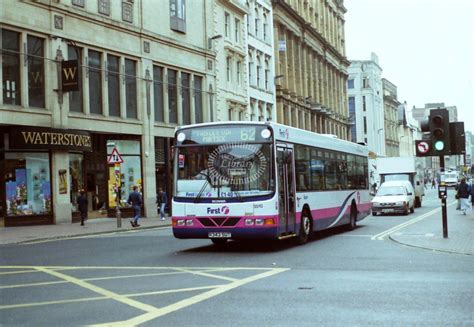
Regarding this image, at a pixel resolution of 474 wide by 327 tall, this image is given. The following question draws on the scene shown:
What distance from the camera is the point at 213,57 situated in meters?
45.8

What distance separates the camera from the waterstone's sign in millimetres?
28156

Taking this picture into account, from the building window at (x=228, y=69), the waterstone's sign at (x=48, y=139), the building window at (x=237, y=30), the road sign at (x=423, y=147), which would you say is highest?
the building window at (x=237, y=30)

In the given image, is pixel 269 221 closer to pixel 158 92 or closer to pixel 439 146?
pixel 439 146

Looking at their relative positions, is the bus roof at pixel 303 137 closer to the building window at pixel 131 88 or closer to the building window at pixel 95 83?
the building window at pixel 95 83

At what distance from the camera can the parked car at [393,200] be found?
1299 inches

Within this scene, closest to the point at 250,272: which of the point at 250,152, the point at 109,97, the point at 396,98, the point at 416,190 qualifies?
the point at 250,152

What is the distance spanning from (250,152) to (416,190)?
2984 cm

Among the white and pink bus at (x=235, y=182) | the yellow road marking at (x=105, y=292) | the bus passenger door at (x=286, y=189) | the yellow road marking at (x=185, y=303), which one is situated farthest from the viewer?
the bus passenger door at (x=286, y=189)

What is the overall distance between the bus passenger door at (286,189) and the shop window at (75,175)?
18618mm

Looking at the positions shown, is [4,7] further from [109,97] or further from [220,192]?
[220,192]

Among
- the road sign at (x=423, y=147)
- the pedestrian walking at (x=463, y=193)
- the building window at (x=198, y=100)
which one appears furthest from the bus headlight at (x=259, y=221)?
the building window at (x=198, y=100)

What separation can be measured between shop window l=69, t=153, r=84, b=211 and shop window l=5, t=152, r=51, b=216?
191 centimetres

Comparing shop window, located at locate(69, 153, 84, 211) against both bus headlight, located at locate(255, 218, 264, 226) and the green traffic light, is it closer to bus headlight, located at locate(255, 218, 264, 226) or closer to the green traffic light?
bus headlight, located at locate(255, 218, 264, 226)

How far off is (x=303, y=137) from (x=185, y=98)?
→ 26040 mm
